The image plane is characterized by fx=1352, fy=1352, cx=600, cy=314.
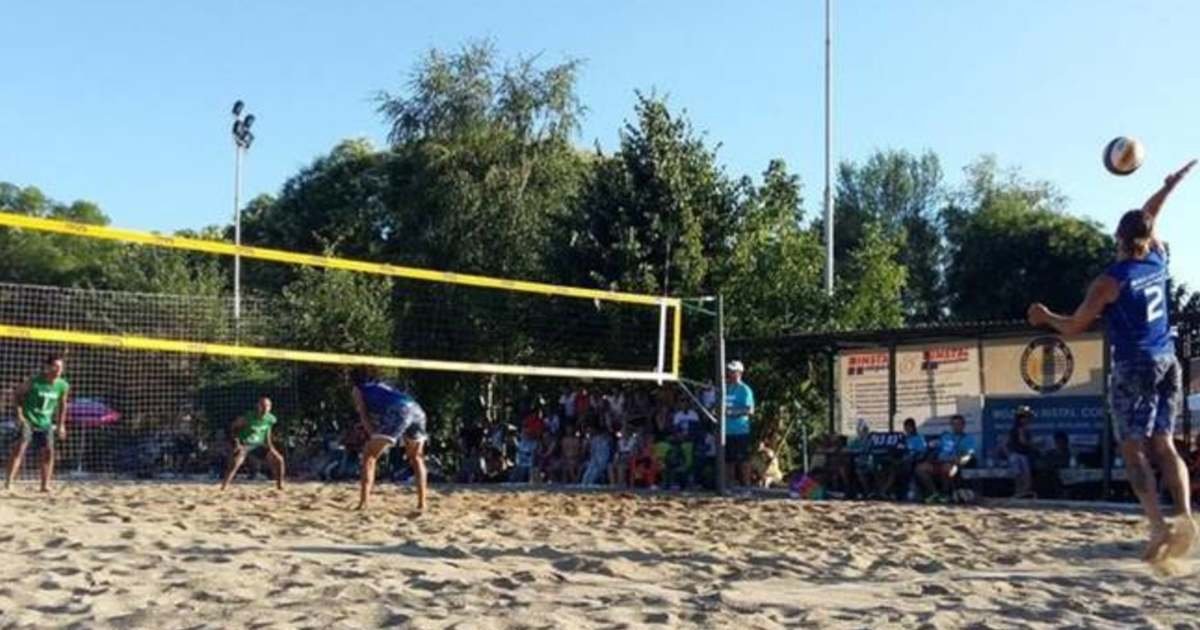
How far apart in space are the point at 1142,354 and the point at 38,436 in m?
11.3

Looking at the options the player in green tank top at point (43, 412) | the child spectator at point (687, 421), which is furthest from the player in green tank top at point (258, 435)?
the child spectator at point (687, 421)

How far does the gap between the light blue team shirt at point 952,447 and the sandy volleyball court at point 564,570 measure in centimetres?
300

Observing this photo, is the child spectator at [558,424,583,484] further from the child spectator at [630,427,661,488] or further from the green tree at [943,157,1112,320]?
the green tree at [943,157,1112,320]

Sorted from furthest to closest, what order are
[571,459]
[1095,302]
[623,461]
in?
[571,459] < [623,461] < [1095,302]

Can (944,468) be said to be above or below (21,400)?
below

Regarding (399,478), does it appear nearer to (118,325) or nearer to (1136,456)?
(118,325)

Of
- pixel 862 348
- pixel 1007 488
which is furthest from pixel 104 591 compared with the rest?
pixel 862 348

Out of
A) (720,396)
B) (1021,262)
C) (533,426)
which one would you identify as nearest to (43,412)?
(720,396)

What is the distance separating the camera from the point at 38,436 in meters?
13.8

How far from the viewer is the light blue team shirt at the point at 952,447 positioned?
14266mm

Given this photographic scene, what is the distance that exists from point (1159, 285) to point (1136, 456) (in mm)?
807

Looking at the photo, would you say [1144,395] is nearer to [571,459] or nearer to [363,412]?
[363,412]

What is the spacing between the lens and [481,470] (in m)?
20.0

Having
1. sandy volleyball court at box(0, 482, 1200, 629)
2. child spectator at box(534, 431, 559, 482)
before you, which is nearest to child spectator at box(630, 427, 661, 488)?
child spectator at box(534, 431, 559, 482)
